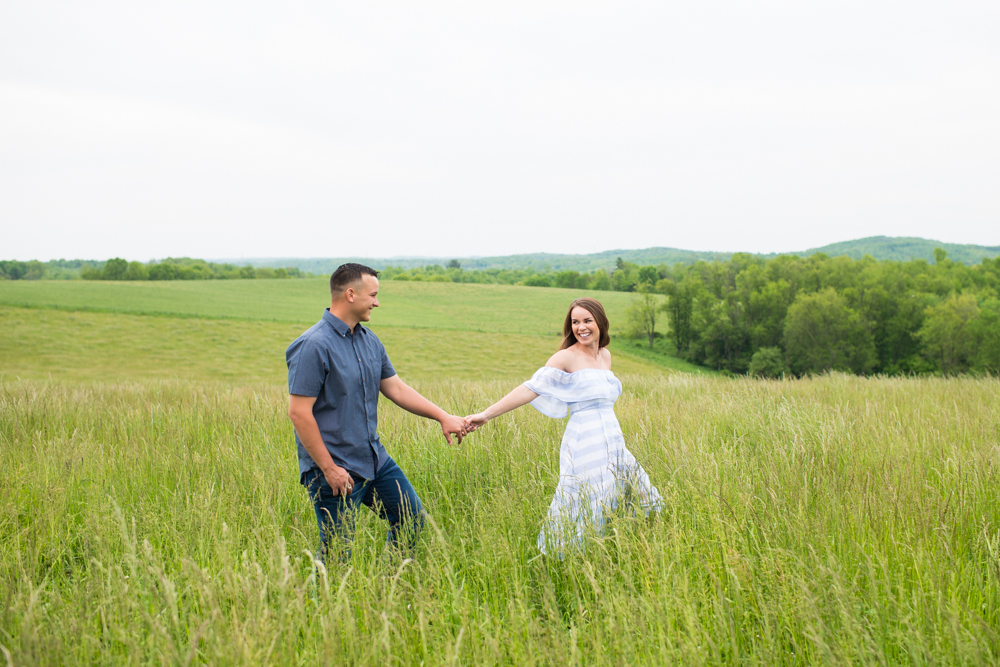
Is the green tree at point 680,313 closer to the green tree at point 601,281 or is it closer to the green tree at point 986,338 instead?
the green tree at point 986,338

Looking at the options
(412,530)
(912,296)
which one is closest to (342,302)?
(412,530)

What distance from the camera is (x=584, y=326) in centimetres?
400

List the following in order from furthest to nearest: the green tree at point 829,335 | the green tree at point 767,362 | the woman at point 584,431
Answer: the green tree at point 767,362 < the green tree at point 829,335 < the woman at point 584,431

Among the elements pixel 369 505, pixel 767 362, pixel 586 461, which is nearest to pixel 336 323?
pixel 369 505

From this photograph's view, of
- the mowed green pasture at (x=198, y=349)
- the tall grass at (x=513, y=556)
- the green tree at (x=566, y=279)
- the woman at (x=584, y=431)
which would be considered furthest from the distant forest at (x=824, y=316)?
the woman at (x=584, y=431)

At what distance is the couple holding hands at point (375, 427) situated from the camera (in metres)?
3.09

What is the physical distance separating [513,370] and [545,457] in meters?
39.7

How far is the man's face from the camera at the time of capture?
3393mm

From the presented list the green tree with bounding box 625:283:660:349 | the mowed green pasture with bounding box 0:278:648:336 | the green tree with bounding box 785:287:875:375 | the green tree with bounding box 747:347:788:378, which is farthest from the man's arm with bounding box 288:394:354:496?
the green tree with bounding box 625:283:660:349

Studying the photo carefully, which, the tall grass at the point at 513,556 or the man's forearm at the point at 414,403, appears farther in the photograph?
the man's forearm at the point at 414,403

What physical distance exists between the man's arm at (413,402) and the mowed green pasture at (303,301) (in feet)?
172

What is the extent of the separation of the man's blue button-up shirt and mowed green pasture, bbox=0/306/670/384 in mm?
29651

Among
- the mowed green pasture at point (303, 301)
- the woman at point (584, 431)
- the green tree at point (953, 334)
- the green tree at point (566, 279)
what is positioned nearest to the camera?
the woman at point (584, 431)

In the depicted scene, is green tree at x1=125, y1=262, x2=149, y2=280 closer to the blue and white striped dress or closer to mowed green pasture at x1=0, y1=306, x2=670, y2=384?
mowed green pasture at x1=0, y1=306, x2=670, y2=384
